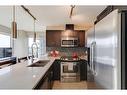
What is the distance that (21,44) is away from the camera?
1048cm

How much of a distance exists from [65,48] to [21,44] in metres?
3.76

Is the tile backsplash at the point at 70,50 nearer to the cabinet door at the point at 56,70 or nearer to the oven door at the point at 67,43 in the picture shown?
the oven door at the point at 67,43

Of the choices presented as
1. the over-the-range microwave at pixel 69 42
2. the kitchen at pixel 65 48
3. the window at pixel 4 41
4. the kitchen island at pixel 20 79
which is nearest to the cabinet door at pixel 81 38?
the kitchen at pixel 65 48

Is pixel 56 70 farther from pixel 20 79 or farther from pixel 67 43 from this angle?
pixel 20 79

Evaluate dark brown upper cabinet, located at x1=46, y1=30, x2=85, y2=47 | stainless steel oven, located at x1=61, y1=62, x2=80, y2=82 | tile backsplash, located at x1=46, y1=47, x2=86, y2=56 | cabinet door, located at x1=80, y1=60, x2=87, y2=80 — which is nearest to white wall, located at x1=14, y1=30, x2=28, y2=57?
dark brown upper cabinet, located at x1=46, y1=30, x2=85, y2=47

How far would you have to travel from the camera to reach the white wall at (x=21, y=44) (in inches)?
404

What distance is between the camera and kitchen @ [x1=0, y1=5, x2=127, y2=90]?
1.82 m

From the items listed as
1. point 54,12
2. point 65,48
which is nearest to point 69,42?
point 65,48

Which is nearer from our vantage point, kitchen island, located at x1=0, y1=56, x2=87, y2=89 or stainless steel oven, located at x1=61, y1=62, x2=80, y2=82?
kitchen island, located at x1=0, y1=56, x2=87, y2=89

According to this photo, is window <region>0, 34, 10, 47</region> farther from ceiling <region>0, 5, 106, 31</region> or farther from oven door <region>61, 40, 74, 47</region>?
oven door <region>61, 40, 74, 47</region>

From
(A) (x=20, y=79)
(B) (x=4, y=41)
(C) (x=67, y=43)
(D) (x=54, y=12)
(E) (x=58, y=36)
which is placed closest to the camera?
(A) (x=20, y=79)

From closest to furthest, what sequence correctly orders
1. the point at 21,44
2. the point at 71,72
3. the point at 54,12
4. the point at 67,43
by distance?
the point at 54,12 → the point at 71,72 → the point at 67,43 → the point at 21,44
